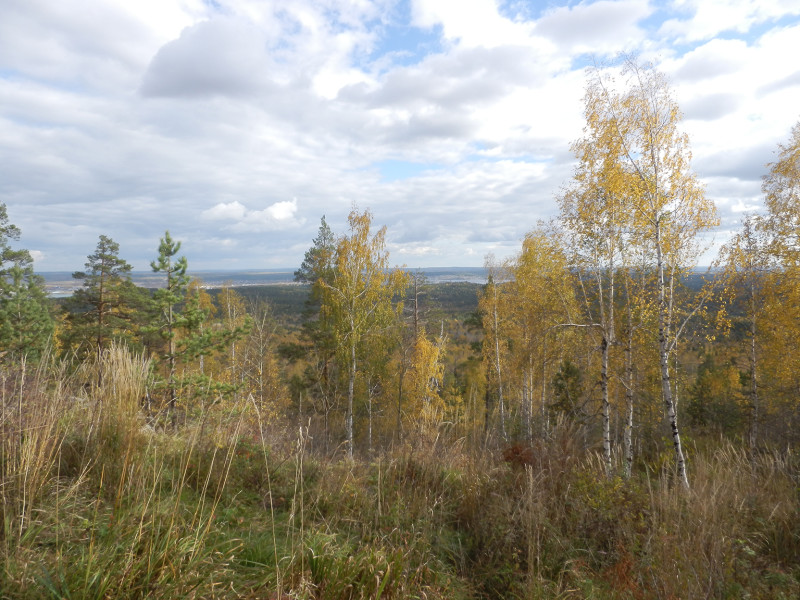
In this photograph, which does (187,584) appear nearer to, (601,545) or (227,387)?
(601,545)

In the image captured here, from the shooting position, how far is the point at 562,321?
1138 centimetres

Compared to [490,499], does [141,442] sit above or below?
above

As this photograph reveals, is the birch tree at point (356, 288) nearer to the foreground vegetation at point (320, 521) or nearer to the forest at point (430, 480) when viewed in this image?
→ the forest at point (430, 480)

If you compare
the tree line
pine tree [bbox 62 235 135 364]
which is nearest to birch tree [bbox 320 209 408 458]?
the tree line

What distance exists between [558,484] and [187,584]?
4378 millimetres

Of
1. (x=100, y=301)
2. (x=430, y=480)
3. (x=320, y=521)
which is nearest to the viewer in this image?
(x=320, y=521)

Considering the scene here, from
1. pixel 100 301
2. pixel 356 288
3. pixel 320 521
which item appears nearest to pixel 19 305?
pixel 100 301

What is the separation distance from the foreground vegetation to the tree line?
62 cm

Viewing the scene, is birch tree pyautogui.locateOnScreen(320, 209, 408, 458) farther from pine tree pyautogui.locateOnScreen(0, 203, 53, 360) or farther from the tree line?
pine tree pyautogui.locateOnScreen(0, 203, 53, 360)

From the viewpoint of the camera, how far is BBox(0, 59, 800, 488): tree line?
8383 mm

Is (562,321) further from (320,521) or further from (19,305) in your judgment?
(19,305)

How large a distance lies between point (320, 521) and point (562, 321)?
9409mm

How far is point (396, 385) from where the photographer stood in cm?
2159

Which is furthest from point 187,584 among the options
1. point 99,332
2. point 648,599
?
point 99,332
